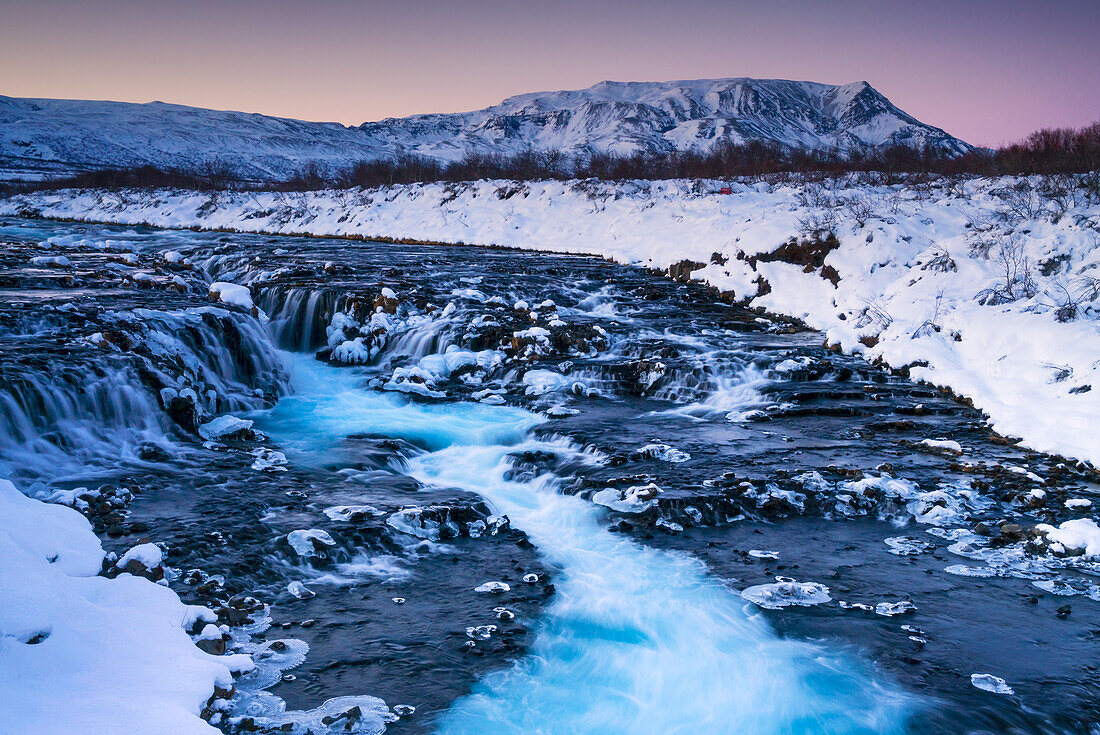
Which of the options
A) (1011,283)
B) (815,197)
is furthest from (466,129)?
(1011,283)

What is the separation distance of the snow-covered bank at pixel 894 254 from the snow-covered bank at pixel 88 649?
9.28 meters

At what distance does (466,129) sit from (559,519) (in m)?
A: 186

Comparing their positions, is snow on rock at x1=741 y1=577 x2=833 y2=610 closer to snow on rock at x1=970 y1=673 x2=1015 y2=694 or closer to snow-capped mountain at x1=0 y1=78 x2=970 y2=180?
snow on rock at x1=970 y1=673 x2=1015 y2=694

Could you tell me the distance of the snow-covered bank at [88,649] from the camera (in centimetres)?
325

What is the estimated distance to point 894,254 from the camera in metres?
15.5

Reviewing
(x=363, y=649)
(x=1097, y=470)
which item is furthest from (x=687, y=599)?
(x=1097, y=470)

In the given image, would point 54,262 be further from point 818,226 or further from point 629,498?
point 818,226

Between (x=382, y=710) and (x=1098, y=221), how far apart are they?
50.7ft

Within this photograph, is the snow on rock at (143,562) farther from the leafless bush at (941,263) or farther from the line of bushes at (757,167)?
the line of bushes at (757,167)

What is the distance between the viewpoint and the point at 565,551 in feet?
21.6

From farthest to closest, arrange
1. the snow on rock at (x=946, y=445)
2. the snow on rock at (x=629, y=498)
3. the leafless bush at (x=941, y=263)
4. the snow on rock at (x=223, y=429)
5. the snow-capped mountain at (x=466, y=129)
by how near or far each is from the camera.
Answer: the snow-capped mountain at (x=466, y=129)
the leafless bush at (x=941, y=263)
the snow on rock at (x=223, y=429)
the snow on rock at (x=946, y=445)
the snow on rock at (x=629, y=498)

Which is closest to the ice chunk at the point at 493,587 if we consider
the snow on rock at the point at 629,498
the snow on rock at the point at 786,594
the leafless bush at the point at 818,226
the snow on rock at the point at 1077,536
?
the snow on rock at the point at 629,498

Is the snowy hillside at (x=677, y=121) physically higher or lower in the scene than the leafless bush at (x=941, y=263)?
higher

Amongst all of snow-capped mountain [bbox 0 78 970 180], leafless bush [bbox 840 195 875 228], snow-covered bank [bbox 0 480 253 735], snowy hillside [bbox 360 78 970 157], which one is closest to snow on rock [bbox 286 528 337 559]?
snow-covered bank [bbox 0 480 253 735]
